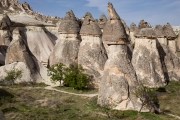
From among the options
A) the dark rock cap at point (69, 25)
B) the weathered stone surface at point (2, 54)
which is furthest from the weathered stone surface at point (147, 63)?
the weathered stone surface at point (2, 54)

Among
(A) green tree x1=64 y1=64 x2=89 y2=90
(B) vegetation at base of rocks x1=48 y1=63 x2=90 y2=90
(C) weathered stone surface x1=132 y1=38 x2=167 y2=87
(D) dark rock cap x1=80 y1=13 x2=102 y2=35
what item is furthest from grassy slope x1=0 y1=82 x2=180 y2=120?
(D) dark rock cap x1=80 y1=13 x2=102 y2=35

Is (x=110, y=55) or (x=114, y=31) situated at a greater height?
(x=114, y=31)

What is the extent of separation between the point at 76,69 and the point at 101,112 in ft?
20.3

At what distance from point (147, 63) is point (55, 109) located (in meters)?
8.00

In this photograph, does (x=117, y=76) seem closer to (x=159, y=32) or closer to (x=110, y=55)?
(x=110, y=55)

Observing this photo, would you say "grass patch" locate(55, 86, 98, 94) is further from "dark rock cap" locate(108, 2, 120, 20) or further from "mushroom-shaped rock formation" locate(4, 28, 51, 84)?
"dark rock cap" locate(108, 2, 120, 20)

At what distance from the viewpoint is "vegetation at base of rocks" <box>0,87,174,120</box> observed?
30.9ft

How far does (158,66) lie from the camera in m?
16.8

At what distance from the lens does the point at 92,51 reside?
1612 centimetres

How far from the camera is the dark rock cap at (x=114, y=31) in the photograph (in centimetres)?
1043

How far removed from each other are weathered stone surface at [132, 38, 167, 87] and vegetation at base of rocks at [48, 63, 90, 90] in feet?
12.1

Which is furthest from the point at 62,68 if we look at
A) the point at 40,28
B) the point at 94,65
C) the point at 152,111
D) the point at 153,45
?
the point at 40,28

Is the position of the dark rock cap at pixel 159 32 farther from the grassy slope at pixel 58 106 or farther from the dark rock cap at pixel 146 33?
the grassy slope at pixel 58 106

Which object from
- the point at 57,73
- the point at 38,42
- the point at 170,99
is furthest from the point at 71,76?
the point at 38,42
